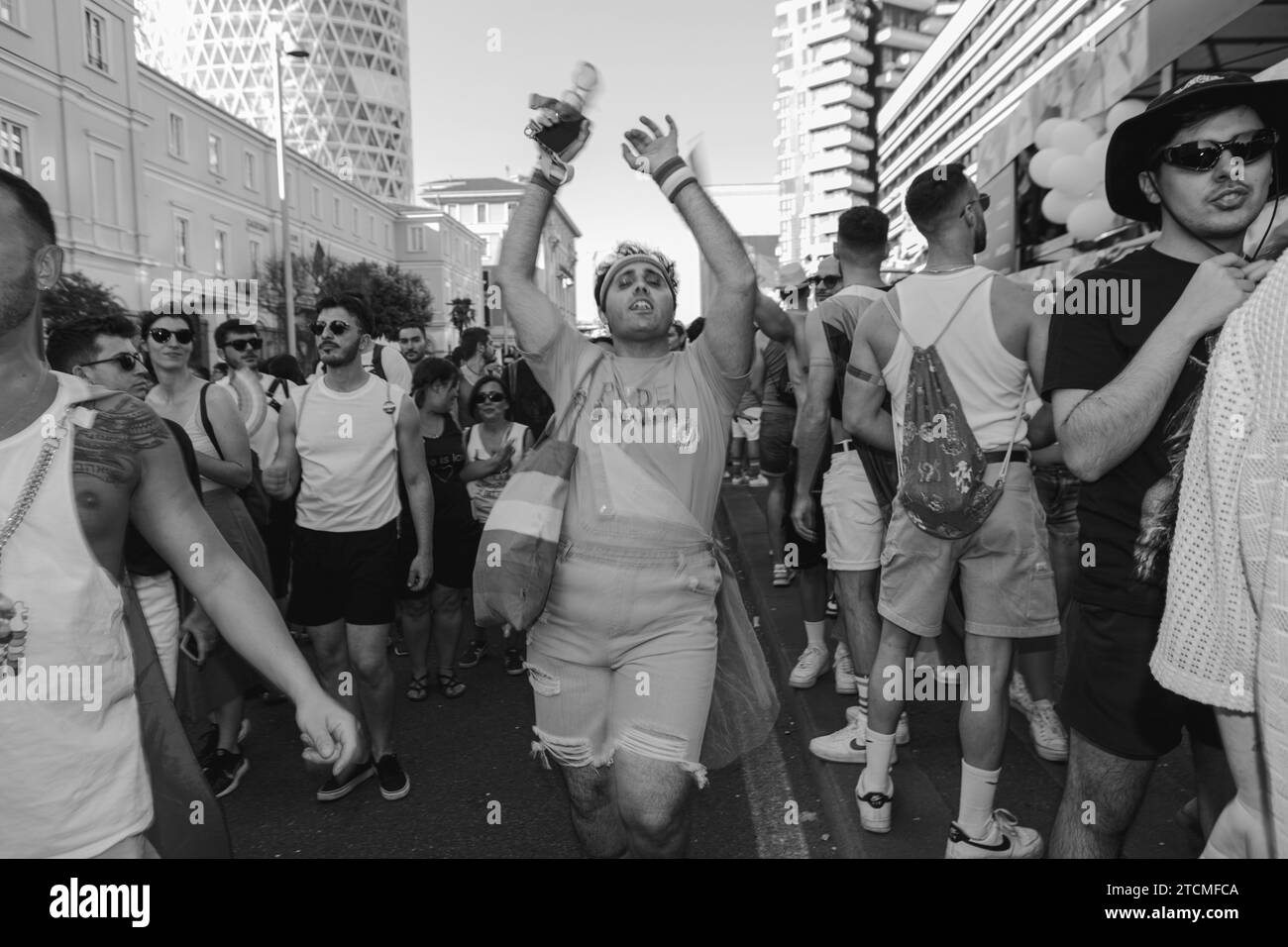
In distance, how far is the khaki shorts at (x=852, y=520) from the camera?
4.06 metres

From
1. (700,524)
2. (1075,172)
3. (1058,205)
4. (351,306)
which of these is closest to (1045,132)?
(1058,205)

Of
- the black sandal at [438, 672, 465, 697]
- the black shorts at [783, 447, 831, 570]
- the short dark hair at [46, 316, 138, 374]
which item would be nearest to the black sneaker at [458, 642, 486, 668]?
the black sandal at [438, 672, 465, 697]

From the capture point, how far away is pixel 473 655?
6188 millimetres

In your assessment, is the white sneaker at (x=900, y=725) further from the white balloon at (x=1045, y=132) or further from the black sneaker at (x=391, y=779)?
the white balloon at (x=1045, y=132)

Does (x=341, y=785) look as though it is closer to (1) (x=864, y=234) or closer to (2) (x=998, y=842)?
(2) (x=998, y=842)

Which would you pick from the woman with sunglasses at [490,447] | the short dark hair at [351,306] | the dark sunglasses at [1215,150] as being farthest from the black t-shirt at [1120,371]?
the woman with sunglasses at [490,447]

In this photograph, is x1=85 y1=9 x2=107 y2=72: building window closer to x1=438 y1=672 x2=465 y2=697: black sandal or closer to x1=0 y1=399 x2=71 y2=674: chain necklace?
x1=438 y1=672 x2=465 y2=697: black sandal

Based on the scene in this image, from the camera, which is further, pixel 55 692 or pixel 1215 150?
pixel 1215 150

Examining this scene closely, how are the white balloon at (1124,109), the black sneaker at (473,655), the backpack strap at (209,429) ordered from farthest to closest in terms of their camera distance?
1. the white balloon at (1124,109)
2. the black sneaker at (473,655)
3. the backpack strap at (209,429)

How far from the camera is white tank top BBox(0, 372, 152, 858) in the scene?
1587 millimetres

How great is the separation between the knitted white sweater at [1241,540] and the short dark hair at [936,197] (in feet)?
5.92

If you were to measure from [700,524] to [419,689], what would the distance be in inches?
130

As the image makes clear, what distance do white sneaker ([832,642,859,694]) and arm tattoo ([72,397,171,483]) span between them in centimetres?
356
